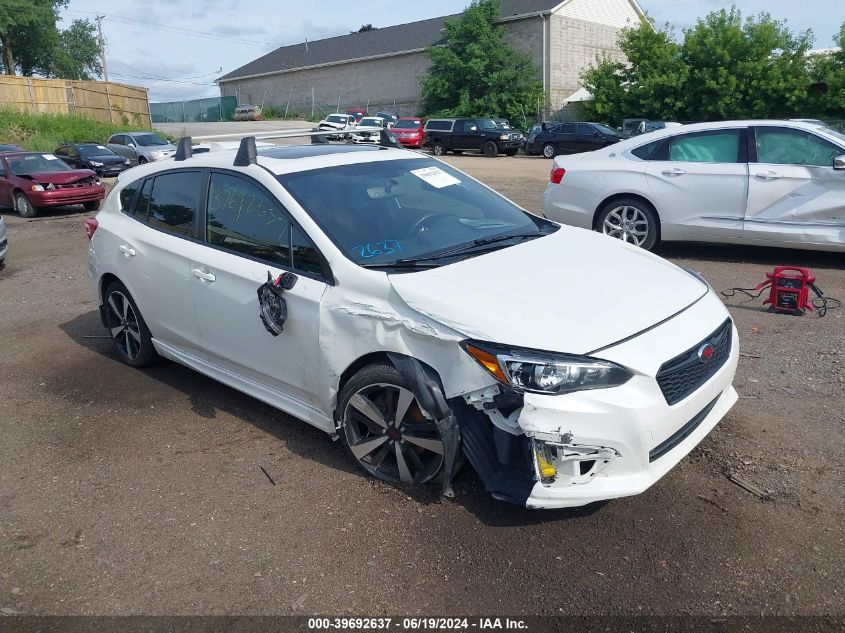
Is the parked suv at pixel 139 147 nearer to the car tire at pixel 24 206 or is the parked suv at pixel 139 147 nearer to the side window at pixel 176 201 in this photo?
the car tire at pixel 24 206

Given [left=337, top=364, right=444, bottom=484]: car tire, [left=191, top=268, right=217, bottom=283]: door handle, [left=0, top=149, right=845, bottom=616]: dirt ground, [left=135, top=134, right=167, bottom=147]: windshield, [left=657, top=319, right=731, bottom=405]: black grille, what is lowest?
[left=0, top=149, right=845, bottom=616]: dirt ground

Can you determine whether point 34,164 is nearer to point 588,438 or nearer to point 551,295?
point 551,295

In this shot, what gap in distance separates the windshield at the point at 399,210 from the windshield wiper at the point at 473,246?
2 cm

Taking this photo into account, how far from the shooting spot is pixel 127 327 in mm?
5898

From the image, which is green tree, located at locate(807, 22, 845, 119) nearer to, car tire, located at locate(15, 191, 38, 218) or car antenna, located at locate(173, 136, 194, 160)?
car tire, located at locate(15, 191, 38, 218)

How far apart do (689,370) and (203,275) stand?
294 centimetres

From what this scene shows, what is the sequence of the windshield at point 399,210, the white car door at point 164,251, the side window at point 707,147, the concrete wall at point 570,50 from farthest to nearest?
1. the concrete wall at point 570,50
2. the side window at point 707,147
3. the white car door at point 164,251
4. the windshield at point 399,210

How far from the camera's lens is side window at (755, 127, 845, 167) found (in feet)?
26.6

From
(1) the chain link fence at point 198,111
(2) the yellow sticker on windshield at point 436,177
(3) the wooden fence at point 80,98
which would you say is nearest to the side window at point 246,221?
(2) the yellow sticker on windshield at point 436,177

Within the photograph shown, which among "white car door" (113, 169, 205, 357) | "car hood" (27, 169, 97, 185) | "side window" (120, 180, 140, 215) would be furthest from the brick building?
"white car door" (113, 169, 205, 357)

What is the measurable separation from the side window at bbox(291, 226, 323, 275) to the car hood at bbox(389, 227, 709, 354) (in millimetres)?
535

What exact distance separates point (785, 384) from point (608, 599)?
2741mm

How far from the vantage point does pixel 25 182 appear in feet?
56.4

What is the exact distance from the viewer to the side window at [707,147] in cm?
857
